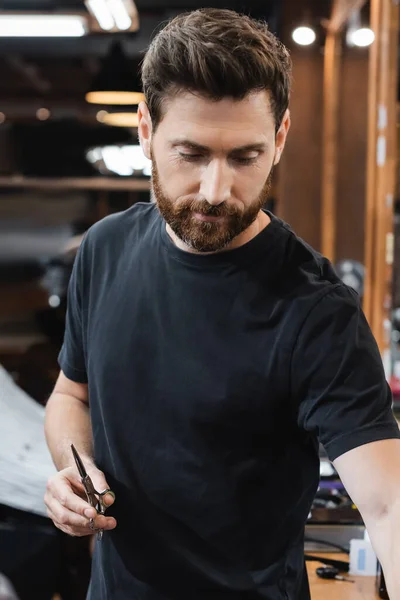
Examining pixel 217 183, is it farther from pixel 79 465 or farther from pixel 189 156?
pixel 79 465

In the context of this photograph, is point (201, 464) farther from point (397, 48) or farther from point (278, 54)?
point (397, 48)

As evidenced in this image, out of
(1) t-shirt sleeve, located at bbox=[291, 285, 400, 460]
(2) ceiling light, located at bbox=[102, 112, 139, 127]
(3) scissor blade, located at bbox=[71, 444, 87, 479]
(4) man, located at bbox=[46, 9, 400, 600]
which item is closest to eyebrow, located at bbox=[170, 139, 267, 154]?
(4) man, located at bbox=[46, 9, 400, 600]

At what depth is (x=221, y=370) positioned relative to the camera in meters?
1.17

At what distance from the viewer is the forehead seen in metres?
1.10

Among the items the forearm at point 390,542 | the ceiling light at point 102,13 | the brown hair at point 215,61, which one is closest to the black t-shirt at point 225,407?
the forearm at point 390,542

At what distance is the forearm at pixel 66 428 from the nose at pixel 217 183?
1.81ft

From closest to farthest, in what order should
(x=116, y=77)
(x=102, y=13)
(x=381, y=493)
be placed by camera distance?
(x=381, y=493), (x=102, y=13), (x=116, y=77)

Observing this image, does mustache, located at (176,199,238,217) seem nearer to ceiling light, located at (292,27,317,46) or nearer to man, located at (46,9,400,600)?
man, located at (46,9,400,600)

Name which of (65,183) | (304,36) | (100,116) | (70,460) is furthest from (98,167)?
(70,460)

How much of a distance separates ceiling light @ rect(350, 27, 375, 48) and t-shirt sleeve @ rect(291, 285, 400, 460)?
9.65 ft

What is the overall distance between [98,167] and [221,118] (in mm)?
5468

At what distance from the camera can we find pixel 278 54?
118 centimetres

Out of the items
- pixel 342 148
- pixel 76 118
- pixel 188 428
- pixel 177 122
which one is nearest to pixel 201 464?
pixel 188 428

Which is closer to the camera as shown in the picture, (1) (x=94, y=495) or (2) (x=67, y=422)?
(1) (x=94, y=495)
